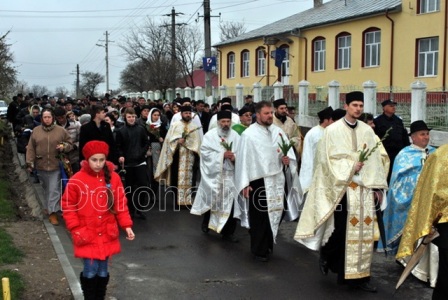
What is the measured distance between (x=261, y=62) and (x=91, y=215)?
112 ft

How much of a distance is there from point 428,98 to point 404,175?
21.0 feet

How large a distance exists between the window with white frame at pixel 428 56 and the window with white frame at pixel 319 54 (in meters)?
7.42

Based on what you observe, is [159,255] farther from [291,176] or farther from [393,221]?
[393,221]

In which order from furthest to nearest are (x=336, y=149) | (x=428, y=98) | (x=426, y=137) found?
(x=428, y=98), (x=426, y=137), (x=336, y=149)

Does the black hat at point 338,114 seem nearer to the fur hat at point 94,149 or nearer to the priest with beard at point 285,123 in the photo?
the priest with beard at point 285,123

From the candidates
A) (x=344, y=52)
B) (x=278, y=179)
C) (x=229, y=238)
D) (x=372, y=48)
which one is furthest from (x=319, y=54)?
(x=278, y=179)

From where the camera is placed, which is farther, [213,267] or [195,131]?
[195,131]

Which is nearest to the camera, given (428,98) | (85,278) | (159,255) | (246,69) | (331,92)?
(85,278)

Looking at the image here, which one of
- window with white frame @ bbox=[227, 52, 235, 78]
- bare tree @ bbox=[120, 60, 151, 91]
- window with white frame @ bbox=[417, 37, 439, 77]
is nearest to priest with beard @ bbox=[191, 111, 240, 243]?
window with white frame @ bbox=[417, 37, 439, 77]

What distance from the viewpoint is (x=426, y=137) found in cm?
712

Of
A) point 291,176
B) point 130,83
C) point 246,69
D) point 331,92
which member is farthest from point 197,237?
point 130,83

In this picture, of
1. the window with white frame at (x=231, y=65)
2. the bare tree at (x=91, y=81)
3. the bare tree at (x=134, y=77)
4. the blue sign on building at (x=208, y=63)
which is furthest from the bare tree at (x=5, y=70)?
the bare tree at (x=91, y=81)

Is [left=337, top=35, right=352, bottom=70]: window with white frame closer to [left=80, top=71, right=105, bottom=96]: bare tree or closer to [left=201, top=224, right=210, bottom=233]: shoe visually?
[left=201, top=224, right=210, bottom=233]: shoe

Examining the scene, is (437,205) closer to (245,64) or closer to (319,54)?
(319,54)
